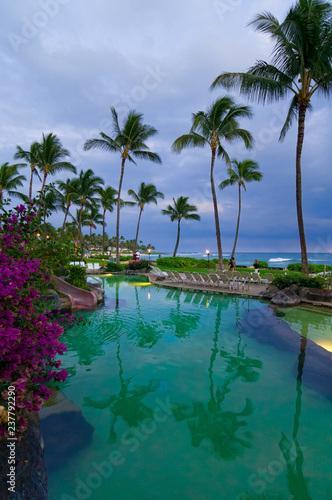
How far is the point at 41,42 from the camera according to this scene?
30.0 feet

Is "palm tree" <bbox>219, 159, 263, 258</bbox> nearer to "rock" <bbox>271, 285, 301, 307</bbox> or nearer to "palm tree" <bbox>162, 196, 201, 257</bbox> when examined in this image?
"palm tree" <bbox>162, 196, 201, 257</bbox>

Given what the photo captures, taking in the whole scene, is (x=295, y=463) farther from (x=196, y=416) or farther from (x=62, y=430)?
(x=62, y=430)

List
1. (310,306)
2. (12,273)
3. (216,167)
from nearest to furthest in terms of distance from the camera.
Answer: (12,273) < (310,306) < (216,167)

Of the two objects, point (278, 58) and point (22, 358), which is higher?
point (278, 58)

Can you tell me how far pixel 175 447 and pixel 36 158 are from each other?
27.6m

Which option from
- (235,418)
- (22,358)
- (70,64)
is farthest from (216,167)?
(22,358)

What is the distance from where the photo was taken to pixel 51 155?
953 inches

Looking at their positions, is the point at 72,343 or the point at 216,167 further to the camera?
the point at 216,167

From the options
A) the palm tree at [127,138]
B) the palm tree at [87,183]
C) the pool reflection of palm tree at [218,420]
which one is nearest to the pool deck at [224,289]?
the pool reflection of palm tree at [218,420]

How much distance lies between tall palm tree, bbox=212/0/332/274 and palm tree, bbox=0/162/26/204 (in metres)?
23.1

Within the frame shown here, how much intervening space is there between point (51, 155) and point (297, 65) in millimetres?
21040

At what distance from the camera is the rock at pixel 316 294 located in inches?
431

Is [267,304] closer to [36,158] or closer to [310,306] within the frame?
[310,306]

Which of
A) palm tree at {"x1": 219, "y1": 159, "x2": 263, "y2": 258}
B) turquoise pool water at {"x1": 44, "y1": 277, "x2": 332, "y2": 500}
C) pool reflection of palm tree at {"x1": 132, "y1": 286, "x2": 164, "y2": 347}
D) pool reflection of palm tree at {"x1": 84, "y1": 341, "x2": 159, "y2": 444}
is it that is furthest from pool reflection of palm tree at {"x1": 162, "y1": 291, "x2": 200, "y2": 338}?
palm tree at {"x1": 219, "y1": 159, "x2": 263, "y2": 258}
